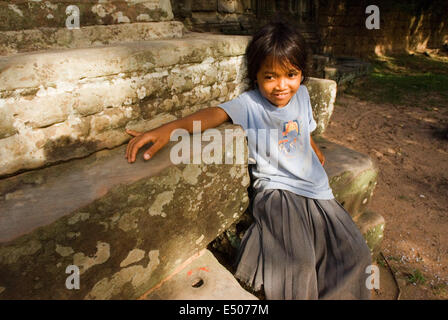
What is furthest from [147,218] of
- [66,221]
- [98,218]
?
[66,221]

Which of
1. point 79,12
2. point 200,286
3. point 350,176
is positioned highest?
point 79,12

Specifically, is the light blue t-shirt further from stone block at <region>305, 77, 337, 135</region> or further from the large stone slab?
stone block at <region>305, 77, 337, 135</region>

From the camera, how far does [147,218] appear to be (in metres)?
1.16

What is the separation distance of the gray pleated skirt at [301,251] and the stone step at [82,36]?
3.84 feet

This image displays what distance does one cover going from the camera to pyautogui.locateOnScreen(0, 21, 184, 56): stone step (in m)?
1.31

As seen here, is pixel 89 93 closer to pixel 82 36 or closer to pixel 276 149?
pixel 82 36

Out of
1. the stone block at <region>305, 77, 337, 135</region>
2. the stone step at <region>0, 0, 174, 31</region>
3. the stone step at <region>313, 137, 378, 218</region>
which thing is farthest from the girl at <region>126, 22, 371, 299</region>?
the stone step at <region>0, 0, 174, 31</region>

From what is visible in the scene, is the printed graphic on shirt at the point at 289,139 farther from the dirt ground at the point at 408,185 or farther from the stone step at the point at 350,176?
the dirt ground at the point at 408,185

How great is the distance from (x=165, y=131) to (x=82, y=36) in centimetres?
70

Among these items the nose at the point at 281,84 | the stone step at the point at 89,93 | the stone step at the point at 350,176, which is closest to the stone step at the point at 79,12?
the stone step at the point at 89,93

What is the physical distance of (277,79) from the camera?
4.87ft

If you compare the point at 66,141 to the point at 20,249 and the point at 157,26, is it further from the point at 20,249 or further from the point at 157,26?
the point at 157,26

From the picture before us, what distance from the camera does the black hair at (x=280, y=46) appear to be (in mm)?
1429

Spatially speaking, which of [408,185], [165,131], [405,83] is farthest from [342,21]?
[165,131]
